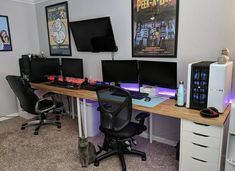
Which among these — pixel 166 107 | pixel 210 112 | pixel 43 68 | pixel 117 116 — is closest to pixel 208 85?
pixel 210 112

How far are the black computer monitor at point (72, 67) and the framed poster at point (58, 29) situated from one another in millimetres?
257

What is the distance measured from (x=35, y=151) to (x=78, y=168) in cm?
77

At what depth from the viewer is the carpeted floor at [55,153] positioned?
225 cm

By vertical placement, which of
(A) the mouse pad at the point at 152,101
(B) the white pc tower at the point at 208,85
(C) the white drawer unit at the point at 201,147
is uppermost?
(B) the white pc tower at the point at 208,85

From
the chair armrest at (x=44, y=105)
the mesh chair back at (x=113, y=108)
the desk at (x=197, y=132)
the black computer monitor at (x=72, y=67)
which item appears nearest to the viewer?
the desk at (x=197, y=132)

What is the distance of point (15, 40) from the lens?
12.7 feet

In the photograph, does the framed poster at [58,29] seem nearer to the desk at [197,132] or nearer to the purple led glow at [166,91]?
the purple led glow at [166,91]

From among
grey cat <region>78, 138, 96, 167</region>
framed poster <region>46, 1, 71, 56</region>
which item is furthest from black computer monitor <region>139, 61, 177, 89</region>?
framed poster <region>46, 1, 71, 56</region>

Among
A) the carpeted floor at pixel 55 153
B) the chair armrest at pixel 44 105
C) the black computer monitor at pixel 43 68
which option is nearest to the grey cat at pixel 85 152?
the carpeted floor at pixel 55 153

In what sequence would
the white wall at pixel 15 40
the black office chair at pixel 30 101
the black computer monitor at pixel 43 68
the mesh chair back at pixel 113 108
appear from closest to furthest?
1. the mesh chair back at pixel 113 108
2. the black office chair at pixel 30 101
3. the black computer monitor at pixel 43 68
4. the white wall at pixel 15 40

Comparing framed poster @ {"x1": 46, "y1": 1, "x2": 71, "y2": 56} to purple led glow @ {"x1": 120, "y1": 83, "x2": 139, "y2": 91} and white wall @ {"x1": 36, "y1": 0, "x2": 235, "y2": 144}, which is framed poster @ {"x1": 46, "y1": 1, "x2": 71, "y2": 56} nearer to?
white wall @ {"x1": 36, "y1": 0, "x2": 235, "y2": 144}

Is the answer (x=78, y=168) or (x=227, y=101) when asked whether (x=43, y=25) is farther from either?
(x=227, y=101)

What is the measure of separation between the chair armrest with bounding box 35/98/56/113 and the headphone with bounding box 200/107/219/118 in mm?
2368

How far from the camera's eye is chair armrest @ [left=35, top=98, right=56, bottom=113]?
3092mm
